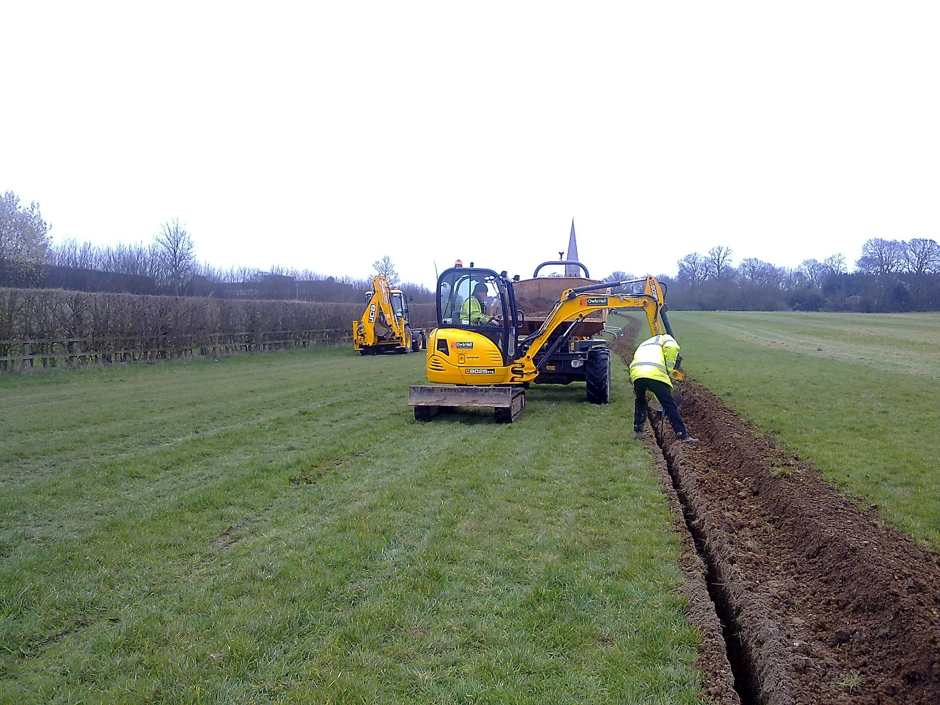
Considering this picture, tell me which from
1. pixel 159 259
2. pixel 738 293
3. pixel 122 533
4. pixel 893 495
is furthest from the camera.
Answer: pixel 738 293

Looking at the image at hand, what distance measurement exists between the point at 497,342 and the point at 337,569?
276 inches

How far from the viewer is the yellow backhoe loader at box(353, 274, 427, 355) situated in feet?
82.0

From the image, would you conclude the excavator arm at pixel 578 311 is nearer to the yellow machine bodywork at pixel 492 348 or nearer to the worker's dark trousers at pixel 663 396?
the yellow machine bodywork at pixel 492 348

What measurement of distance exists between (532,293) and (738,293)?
8029 centimetres

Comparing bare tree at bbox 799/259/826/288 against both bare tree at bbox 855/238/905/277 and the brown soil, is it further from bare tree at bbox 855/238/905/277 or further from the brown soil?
the brown soil

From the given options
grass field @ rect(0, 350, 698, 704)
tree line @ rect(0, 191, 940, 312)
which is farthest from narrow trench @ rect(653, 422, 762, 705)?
tree line @ rect(0, 191, 940, 312)

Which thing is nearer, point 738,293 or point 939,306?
point 939,306

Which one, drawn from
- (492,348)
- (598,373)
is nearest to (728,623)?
(492,348)

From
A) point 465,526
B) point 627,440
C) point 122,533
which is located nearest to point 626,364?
point 627,440

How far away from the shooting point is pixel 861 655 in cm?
371

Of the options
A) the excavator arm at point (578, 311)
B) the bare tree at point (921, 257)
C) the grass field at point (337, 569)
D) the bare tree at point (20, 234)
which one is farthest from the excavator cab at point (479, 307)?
the bare tree at point (921, 257)

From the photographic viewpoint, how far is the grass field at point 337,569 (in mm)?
3451

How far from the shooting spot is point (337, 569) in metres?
4.71

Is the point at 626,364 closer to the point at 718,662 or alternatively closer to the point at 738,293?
the point at 718,662
